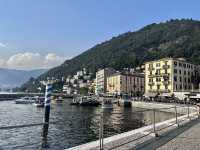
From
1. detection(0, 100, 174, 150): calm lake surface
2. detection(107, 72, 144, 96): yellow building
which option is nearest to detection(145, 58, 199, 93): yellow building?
detection(107, 72, 144, 96): yellow building

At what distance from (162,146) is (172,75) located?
390 feet

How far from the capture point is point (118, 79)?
18900 cm

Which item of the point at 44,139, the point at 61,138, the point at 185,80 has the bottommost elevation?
the point at 61,138

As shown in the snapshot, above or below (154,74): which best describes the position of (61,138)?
below

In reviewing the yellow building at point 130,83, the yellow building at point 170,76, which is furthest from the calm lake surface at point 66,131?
the yellow building at point 130,83

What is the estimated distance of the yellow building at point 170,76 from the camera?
Result: 12975 centimetres

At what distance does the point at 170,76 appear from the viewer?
425ft

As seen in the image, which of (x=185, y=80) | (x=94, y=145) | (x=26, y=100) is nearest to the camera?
(x=94, y=145)

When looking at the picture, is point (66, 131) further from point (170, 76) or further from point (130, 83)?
point (130, 83)

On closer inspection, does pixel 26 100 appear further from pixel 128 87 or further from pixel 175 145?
pixel 175 145

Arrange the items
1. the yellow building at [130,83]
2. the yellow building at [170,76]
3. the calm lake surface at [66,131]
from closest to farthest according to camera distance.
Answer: the calm lake surface at [66,131] < the yellow building at [170,76] < the yellow building at [130,83]

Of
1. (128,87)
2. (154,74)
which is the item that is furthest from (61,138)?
(128,87)

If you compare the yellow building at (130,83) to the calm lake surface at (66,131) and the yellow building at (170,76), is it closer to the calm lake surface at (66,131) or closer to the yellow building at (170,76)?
the yellow building at (170,76)

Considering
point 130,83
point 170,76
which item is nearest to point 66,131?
point 170,76
